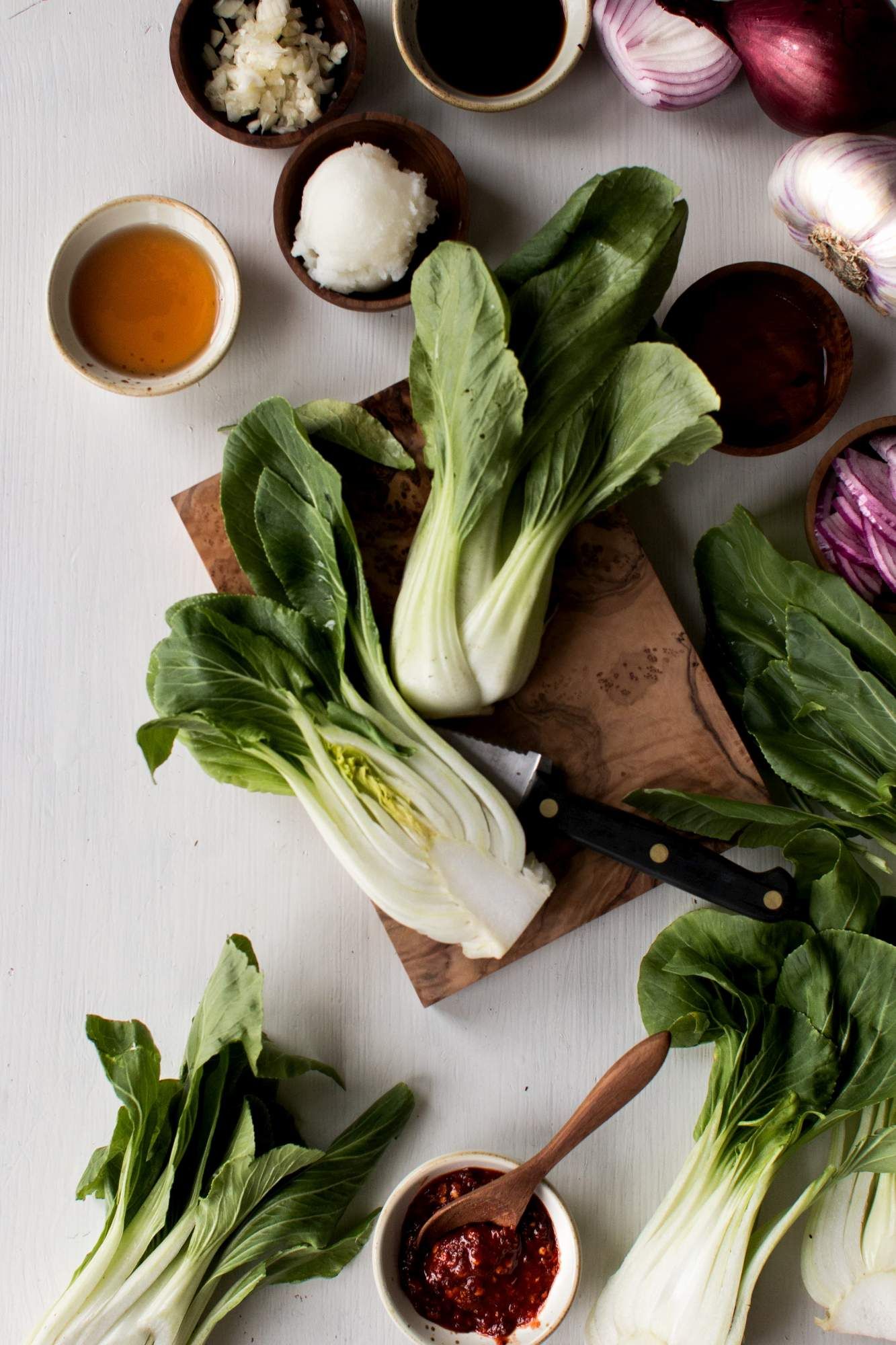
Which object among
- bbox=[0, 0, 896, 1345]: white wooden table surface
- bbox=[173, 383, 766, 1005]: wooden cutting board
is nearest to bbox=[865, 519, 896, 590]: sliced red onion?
bbox=[0, 0, 896, 1345]: white wooden table surface

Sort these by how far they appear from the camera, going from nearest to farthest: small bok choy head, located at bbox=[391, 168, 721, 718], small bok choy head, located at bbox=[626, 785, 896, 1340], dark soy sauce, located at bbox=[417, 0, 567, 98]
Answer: small bok choy head, located at bbox=[391, 168, 721, 718] < small bok choy head, located at bbox=[626, 785, 896, 1340] < dark soy sauce, located at bbox=[417, 0, 567, 98]

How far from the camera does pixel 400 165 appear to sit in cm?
154

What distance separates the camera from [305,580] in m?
1.41

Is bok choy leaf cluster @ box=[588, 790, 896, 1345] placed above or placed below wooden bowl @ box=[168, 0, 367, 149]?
below

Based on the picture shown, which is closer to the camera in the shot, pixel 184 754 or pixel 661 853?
pixel 661 853

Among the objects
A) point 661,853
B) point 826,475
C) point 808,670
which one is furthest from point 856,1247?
point 826,475

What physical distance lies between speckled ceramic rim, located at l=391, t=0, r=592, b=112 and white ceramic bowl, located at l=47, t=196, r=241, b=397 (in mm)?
338

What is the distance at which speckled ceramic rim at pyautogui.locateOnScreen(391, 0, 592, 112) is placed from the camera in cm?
149

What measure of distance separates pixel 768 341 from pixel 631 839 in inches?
26.5

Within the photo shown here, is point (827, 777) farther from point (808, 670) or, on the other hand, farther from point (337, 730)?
point (337, 730)

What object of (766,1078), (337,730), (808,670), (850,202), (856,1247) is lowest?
(856,1247)

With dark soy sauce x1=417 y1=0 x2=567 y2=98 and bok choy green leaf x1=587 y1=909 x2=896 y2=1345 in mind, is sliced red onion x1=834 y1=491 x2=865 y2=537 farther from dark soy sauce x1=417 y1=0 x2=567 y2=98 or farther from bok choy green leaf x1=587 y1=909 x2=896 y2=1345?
dark soy sauce x1=417 y1=0 x2=567 y2=98

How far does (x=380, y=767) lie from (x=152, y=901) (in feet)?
1.31

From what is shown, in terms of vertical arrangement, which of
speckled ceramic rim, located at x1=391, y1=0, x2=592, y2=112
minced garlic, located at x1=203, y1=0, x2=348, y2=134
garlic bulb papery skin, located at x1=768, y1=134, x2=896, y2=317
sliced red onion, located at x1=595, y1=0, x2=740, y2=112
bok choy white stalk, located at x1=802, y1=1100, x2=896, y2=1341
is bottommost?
bok choy white stalk, located at x1=802, y1=1100, x2=896, y2=1341
